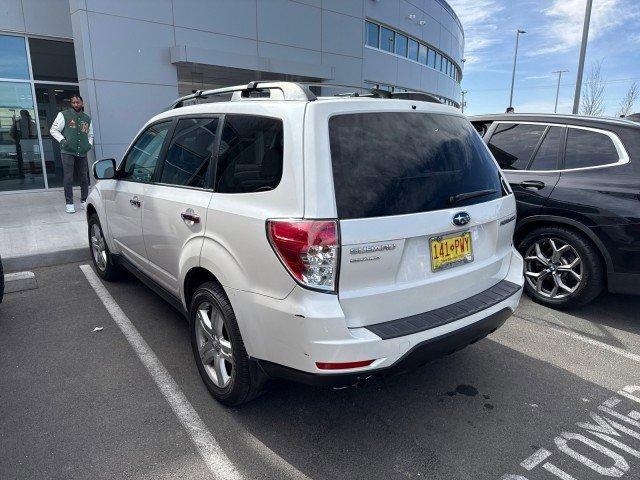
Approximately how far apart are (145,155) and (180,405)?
212 centimetres

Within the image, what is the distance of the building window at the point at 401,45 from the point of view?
71.5 feet

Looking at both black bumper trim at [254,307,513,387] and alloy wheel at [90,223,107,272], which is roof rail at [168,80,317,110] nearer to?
black bumper trim at [254,307,513,387]

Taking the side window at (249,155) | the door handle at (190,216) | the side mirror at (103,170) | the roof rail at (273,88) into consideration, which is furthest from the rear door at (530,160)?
the side mirror at (103,170)

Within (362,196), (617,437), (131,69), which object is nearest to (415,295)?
(362,196)

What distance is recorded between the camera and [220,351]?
2.79m

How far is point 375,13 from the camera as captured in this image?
19641 mm

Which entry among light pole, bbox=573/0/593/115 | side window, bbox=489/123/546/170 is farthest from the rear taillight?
light pole, bbox=573/0/593/115

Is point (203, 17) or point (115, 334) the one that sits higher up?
point (203, 17)

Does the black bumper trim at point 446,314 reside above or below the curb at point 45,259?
above

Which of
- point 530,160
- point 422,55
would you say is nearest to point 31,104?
point 530,160

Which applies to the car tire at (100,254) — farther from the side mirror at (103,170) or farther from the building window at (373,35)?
the building window at (373,35)

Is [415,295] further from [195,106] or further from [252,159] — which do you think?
[195,106]

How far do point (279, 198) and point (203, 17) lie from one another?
34.1ft

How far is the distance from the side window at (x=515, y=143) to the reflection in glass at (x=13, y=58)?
1006cm
